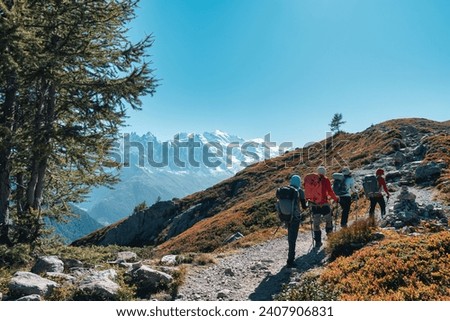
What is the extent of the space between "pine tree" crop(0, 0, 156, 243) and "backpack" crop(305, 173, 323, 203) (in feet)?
24.7

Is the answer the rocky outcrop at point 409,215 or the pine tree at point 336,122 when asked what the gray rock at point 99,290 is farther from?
the pine tree at point 336,122

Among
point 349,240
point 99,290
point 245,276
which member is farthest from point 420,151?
point 99,290

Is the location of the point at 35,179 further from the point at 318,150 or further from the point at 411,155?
the point at 318,150

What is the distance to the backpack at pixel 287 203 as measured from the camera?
9977mm

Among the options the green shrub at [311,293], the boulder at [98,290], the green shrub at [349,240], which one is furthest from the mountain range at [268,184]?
the boulder at [98,290]

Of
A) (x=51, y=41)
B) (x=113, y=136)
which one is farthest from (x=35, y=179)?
(x=51, y=41)

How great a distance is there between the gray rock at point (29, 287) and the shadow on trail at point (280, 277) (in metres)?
4.62

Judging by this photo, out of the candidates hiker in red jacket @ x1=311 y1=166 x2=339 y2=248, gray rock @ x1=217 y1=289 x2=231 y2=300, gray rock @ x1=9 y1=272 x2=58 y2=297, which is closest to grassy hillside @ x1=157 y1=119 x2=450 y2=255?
hiker in red jacket @ x1=311 y1=166 x2=339 y2=248

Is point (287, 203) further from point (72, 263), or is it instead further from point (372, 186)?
point (372, 186)

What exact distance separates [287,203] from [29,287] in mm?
6854

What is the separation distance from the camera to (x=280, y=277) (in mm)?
9703

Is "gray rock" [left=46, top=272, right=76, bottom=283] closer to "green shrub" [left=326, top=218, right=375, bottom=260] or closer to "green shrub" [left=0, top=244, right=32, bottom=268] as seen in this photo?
"green shrub" [left=0, top=244, right=32, bottom=268]

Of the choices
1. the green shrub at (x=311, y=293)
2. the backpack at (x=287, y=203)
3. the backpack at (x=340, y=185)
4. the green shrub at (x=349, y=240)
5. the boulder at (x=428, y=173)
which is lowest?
the green shrub at (x=311, y=293)
